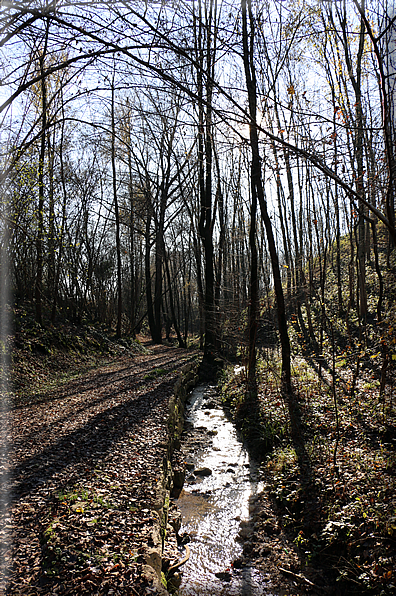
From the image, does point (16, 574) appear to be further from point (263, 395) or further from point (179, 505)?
point (263, 395)

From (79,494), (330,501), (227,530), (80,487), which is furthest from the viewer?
(227,530)

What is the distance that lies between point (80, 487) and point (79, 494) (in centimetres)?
16

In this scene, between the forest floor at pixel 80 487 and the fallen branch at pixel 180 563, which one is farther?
the fallen branch at pixel 180 563

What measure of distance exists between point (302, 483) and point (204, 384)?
27.0 feet

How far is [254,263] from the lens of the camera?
29.7 ft

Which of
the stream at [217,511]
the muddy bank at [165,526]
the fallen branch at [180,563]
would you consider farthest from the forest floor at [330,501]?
the muddy bank at [165,526]

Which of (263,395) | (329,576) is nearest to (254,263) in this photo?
(263,395)

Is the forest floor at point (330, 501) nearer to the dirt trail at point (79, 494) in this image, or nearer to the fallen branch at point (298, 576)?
the fallen branch at point (298, 576)

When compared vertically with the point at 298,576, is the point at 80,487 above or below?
above

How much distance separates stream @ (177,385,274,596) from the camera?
3443 millimetres

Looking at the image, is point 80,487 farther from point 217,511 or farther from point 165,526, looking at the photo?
point 217,511

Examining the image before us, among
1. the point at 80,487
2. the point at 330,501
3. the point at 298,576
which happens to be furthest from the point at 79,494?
the point at 330,501

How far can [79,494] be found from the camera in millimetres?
3680

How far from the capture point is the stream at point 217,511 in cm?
344
